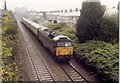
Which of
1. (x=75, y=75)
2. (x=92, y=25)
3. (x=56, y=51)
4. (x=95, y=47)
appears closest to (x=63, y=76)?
(x=75, y=75)

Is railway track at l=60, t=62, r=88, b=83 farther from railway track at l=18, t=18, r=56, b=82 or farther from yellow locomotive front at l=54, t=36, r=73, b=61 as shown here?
railway track at l=18, t=18, r=56, b=82

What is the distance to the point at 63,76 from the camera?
1396 centimetres

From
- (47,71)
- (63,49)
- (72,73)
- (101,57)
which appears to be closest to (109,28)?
(63,49)

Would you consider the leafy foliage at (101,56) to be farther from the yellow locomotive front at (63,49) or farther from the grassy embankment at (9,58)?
the grassy embankment at (9,58)

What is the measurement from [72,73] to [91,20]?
19.5 ft

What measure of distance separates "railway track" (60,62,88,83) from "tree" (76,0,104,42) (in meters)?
3.52

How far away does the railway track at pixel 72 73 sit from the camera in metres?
13.3

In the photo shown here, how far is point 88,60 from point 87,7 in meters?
5.76

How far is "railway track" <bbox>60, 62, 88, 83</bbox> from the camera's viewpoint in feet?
43.5

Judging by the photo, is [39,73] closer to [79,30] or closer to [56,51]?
[56,51]

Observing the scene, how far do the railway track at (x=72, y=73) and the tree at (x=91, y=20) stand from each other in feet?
11.5

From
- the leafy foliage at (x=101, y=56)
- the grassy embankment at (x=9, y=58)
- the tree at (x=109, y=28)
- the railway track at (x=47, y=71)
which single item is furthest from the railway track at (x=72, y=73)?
the tree at (x=109, y=28)

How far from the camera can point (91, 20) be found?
18984 mm

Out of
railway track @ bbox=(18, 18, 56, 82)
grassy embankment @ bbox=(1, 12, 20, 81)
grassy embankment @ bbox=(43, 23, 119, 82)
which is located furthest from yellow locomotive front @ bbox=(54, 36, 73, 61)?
grassy embankment @ bbox=(1, 12, 20, 81)
